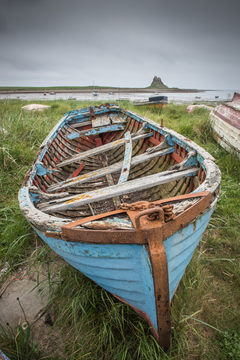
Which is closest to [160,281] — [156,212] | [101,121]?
[156,212]

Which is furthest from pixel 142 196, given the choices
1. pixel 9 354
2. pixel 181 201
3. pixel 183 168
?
pixel 9 354

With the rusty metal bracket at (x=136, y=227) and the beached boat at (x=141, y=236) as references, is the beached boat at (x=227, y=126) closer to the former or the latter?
the beached boat at (x=141, y=236)

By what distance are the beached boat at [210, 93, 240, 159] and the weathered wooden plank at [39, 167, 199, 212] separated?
2.64 meters

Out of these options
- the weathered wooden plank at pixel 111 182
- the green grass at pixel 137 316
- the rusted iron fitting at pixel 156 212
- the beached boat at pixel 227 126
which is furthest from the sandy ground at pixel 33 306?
the beached boat at pixel 227 126

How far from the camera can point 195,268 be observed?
2260mm

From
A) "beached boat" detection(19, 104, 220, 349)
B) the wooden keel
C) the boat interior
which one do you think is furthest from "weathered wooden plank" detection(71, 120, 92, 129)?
the wooden keel

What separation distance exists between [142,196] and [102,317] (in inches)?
63.4

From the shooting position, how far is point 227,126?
478 centimetres

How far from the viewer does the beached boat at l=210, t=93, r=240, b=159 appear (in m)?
4.45

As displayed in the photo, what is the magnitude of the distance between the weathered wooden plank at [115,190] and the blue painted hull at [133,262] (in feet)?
1.67

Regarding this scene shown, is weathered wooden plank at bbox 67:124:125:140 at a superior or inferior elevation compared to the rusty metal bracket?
superior

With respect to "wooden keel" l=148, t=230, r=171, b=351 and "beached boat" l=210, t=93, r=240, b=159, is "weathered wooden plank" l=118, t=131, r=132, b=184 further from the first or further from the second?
"beached boat" l=210, t=93, r=240, b=159

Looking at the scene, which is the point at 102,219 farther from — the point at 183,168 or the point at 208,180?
the point at 183,168

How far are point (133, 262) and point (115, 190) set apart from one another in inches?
34.6
